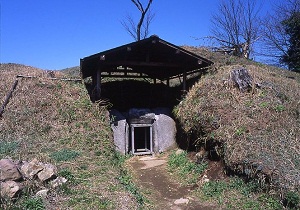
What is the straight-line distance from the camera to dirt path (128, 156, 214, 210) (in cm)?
582

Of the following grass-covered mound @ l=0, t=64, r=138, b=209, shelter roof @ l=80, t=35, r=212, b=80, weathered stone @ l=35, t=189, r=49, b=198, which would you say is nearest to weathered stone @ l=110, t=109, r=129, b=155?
grass-covered mound @ l=0, t=64, r=138, b=209

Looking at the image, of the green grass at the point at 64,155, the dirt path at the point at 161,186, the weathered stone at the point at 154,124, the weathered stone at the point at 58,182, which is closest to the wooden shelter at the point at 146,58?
the weathered stone at the point at 154,124

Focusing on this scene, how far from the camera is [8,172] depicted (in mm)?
4652

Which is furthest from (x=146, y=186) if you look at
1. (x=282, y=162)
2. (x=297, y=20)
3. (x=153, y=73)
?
(x=297, y=20)

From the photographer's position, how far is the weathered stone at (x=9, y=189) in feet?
14.0

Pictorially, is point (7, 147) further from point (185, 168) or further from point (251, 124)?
point (251, 124)

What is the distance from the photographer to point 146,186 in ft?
22.8

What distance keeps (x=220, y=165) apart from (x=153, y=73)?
7056 mm

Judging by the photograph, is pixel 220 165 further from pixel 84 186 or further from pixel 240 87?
pixel 84 186

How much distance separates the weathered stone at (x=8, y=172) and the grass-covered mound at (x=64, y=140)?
1.05 ft

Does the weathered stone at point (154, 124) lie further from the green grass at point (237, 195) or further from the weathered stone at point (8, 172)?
the weathered stone at point (8, 172)

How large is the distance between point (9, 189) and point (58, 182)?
2.97 ft

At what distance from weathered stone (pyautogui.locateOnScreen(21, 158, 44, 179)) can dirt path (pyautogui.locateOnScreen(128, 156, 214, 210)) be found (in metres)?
2.45

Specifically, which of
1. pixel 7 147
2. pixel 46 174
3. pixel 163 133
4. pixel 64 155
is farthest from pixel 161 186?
pixel 7 147
